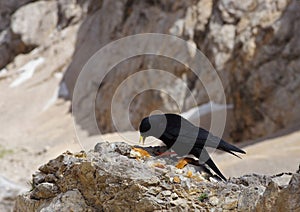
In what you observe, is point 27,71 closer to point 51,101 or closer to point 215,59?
point 51,101

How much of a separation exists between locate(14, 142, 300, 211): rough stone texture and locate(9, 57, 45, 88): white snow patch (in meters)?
31.2

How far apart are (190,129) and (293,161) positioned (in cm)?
962

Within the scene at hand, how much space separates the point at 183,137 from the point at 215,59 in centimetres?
1869

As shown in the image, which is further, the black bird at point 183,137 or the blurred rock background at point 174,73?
the blurred rock background at point 174,73

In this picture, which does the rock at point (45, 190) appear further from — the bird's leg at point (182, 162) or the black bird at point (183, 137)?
the black bird at point (183, 137)

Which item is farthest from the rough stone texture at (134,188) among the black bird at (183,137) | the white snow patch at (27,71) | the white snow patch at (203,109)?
the white snow patch at (27,71)

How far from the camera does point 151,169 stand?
16.2 feet

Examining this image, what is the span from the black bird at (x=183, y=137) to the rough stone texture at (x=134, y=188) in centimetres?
43

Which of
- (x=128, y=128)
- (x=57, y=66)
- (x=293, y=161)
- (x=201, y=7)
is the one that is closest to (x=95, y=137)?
(x=128, y=128)

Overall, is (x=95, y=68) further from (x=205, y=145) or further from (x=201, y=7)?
(x=205, y=145)

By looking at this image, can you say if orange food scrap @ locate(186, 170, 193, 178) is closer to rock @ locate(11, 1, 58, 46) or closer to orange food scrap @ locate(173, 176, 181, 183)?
orange food scrap @ locate(173, 176, 181, 183)

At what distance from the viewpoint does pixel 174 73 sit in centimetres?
2616

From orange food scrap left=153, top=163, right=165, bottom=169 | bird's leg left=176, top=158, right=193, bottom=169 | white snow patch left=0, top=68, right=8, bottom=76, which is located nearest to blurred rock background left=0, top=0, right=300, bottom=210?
white snow patch left=0, top=68, right=8, bottom=76

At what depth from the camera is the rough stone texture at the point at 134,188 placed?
4.70 metres
